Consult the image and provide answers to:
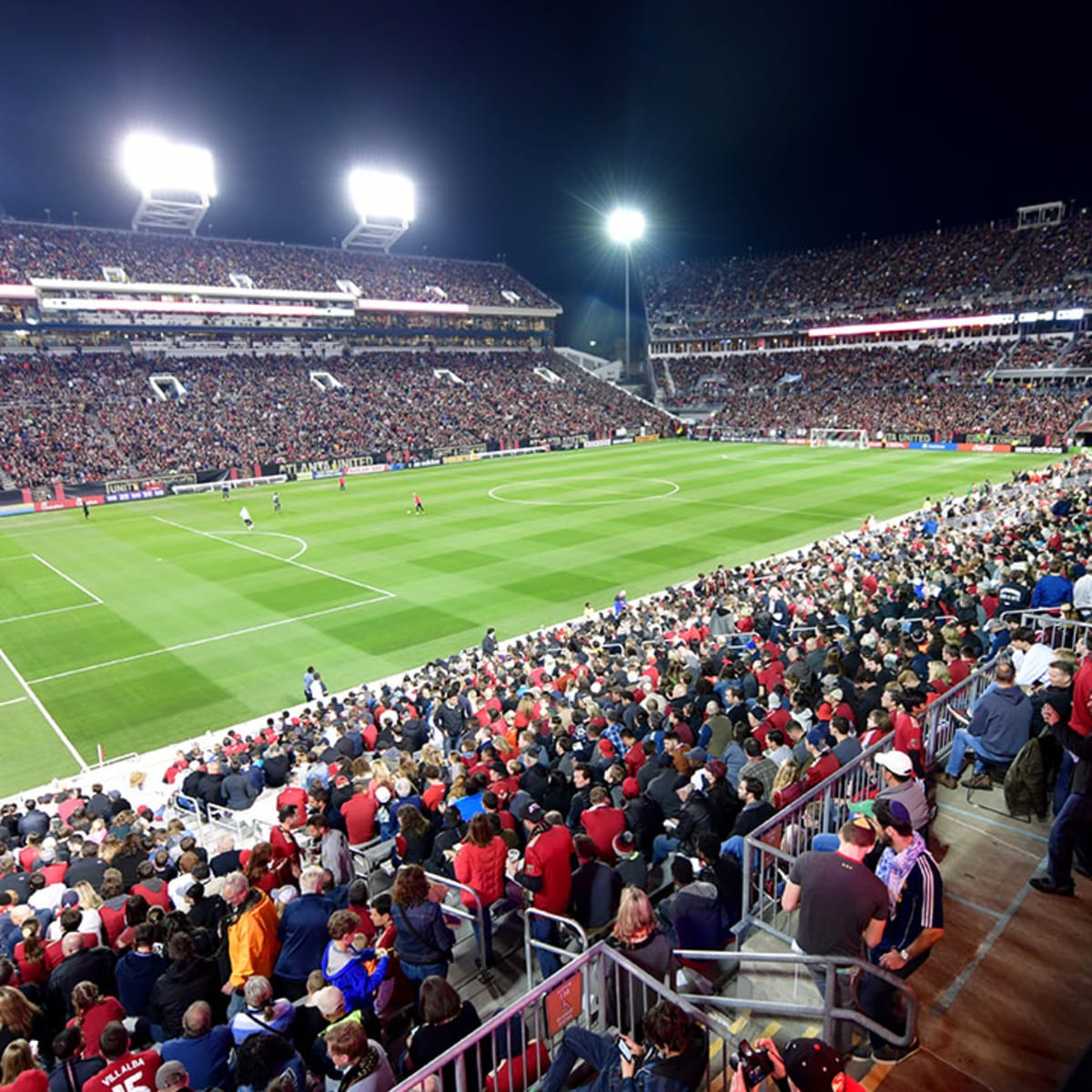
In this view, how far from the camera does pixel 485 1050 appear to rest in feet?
14.9

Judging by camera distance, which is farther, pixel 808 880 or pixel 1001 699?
pixel 1001 699

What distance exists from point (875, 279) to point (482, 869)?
95.1 m

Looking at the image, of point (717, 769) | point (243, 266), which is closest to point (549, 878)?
point (717, 769)

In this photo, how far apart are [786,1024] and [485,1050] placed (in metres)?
2.05

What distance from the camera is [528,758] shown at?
31.3 ft

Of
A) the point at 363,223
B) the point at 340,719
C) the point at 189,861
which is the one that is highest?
the point at 363,223

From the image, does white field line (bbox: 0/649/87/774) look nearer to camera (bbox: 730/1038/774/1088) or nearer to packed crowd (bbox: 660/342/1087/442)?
camera (bbox: 730/1038/774/1088)

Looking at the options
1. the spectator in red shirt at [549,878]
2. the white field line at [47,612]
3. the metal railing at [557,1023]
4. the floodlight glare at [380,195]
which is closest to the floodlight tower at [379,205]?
the floodlight glare at [380,195]

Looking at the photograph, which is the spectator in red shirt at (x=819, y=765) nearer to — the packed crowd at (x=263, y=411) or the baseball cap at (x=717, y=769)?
the baseball cap at (x=717, y=769)

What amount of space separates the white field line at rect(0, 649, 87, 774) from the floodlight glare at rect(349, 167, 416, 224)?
7159cm

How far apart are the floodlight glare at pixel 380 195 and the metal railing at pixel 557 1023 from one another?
87962mm

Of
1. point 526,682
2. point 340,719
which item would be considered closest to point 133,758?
point 340,719

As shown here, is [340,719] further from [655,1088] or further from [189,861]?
[655,1088]

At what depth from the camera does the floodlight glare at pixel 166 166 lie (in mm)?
63625
